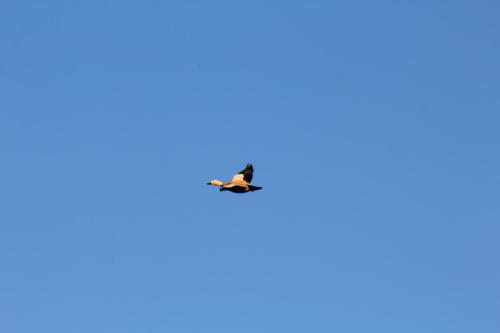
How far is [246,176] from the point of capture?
527 feet

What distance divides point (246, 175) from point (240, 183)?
9.06 feet

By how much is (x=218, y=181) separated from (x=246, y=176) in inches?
218

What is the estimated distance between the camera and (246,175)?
161 metres

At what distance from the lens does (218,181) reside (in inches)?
6201

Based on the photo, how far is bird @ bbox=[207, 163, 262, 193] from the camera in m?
157

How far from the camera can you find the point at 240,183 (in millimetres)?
158500

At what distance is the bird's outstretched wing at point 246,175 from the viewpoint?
160 meters

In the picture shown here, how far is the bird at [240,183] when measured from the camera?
6181 inches

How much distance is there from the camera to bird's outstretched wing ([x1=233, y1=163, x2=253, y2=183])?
160 meters
